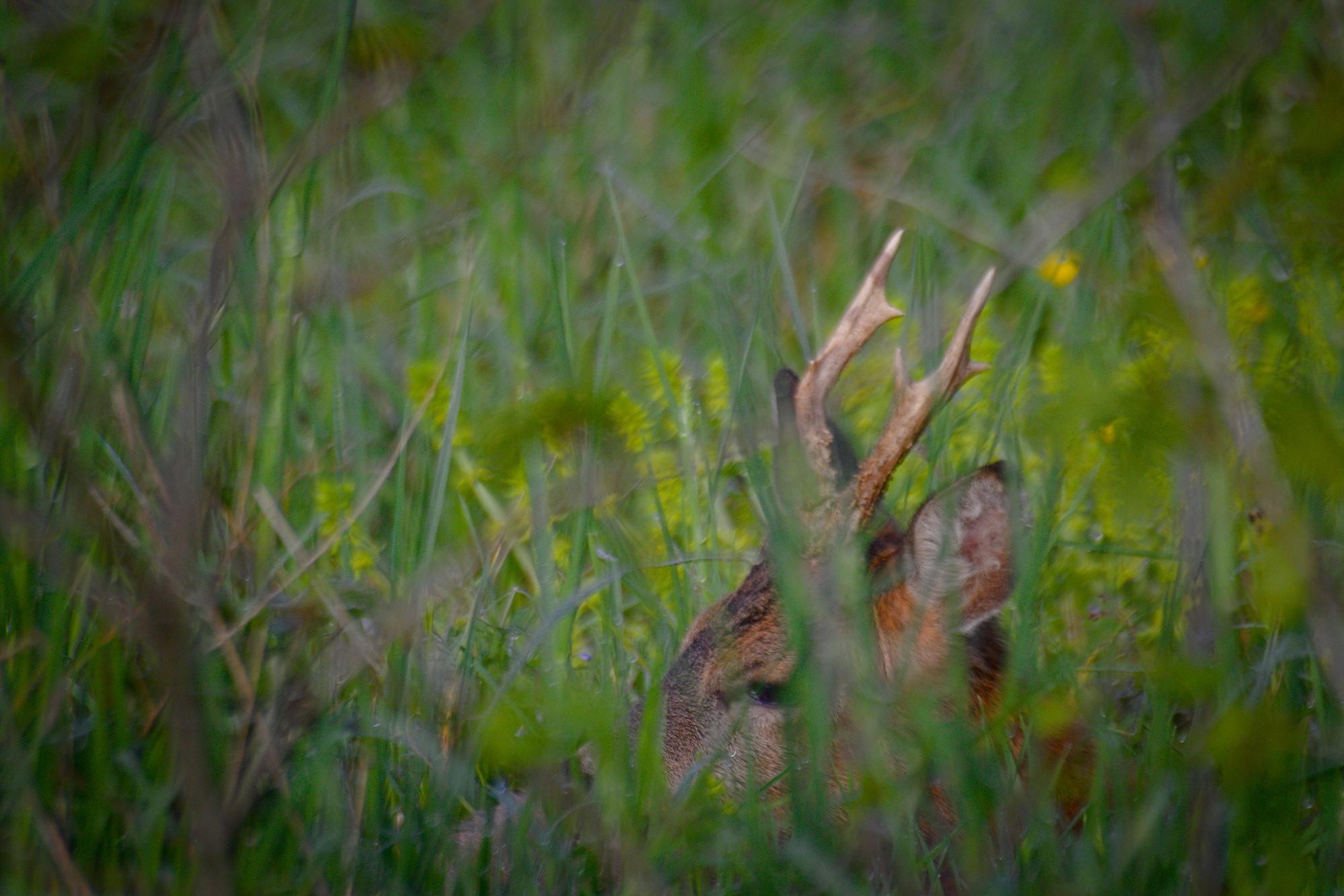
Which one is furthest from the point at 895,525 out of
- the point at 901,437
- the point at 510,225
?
the point at 510,225

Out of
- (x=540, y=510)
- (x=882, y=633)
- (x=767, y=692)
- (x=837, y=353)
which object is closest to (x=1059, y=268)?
(x=837, y=353)

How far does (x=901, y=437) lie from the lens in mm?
2369

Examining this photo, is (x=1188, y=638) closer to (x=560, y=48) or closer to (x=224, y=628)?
(x=224, y=628)

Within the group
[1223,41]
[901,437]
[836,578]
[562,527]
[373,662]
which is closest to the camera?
[373,662]

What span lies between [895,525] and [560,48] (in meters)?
2.02

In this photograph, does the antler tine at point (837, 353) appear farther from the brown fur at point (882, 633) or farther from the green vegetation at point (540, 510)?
the brown fur at point (882, 633)

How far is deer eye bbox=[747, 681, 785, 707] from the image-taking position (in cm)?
245

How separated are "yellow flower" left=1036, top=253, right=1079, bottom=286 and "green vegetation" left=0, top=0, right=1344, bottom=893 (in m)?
0.10

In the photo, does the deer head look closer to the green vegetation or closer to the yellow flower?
the green vegetation

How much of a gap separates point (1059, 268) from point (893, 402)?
1.10 meters

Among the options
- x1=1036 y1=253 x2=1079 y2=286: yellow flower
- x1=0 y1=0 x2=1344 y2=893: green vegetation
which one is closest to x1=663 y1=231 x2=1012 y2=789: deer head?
x1=0 y1=0 x2=1344 y2=893: green vegetation

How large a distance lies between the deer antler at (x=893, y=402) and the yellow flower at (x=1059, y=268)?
82 centimetres

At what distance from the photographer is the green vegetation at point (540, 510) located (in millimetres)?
1296

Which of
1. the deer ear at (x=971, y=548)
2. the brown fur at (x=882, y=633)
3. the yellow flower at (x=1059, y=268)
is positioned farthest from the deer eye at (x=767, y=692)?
the yellow flower at (x=1059, y=268)
